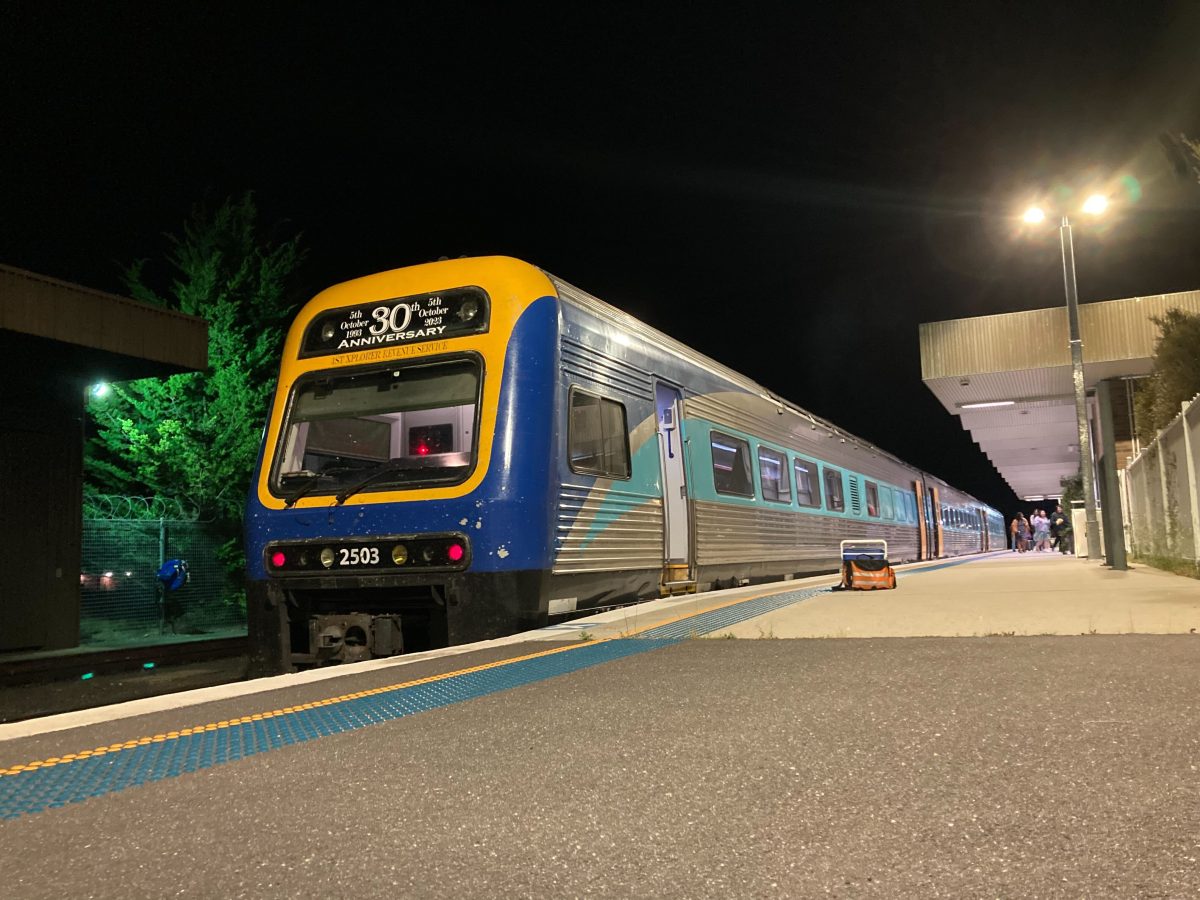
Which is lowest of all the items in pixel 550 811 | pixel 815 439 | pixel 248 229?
pixel 550 811

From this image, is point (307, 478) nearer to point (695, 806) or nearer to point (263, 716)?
point (263, 716)

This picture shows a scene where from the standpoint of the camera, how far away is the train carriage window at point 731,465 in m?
10.5

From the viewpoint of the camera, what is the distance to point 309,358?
7.54 m

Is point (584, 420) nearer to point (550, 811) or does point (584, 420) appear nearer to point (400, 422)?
point (400, 422)

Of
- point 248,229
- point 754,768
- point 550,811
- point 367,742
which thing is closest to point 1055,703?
point 754,768

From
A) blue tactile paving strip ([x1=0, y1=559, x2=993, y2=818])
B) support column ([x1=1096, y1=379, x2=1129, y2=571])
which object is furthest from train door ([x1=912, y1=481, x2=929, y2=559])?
blue tactile paving strip ([x1=0, y1=559, x2=993, y2=818])

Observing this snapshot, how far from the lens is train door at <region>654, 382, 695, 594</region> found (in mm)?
9203

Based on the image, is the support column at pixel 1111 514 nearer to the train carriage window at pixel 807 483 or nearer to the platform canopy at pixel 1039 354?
the platform canopy at pixel 1039 354

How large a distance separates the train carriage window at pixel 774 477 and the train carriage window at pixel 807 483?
505 mm

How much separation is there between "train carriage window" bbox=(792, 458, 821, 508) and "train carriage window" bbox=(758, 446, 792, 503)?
50cm

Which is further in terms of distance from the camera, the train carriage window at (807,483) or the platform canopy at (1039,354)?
the platform canopy at (1039,354)

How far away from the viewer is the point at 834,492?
16359 millimetres

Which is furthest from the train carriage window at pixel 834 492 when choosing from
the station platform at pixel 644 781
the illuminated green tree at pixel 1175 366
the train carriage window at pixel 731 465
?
the station platform at pixel 644 781

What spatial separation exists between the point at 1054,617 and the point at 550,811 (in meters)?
4.83
